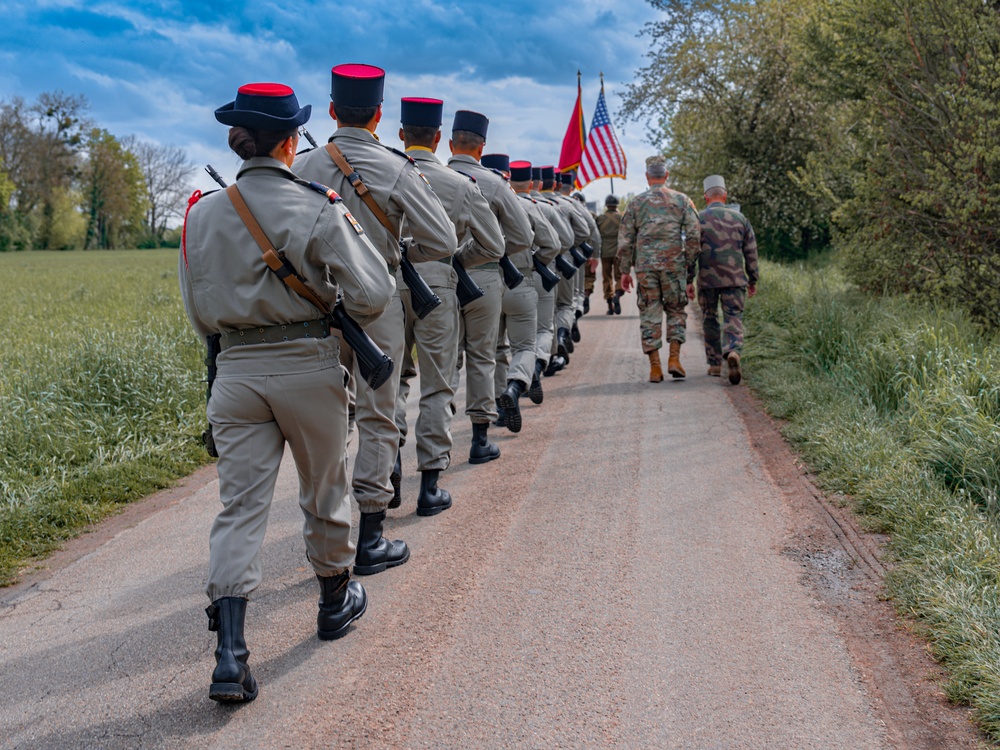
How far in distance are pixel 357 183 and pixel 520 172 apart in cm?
A: 500

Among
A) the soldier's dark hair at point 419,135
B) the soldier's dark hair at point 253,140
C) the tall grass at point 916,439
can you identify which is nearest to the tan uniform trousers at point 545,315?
the tall grass at point 916,439

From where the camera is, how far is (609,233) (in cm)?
1647

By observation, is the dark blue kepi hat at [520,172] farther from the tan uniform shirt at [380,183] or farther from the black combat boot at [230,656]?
the black combat boot at [230,656]

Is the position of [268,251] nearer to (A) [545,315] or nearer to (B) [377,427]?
(B) [377,427]

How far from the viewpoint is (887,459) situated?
5816mm

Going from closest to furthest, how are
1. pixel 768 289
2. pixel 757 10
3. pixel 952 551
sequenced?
pixel 952 551
pixel 768 289
pixel 757 10

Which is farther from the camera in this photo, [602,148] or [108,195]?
[108,195]

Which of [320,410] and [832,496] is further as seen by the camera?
[832,496]

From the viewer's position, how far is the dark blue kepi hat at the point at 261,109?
11.0ft

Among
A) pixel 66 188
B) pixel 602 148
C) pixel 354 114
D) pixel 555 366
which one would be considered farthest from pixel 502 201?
pixel 66 188

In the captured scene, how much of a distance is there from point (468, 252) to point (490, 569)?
2.28 meters

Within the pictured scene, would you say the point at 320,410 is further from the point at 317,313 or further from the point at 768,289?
the point at 768,289

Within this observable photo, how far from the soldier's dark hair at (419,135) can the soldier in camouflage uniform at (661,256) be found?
4634 millimetres

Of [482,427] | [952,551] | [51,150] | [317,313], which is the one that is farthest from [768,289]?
[51,150]
